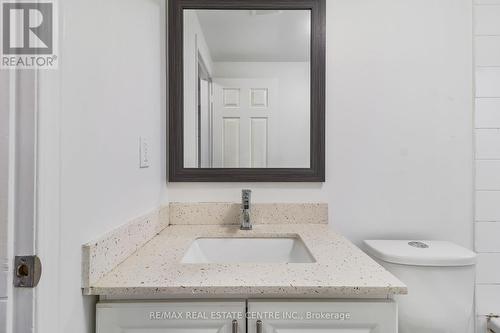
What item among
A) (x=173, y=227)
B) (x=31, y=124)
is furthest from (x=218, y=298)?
(x=173, y=227)

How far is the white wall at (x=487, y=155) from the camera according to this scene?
51.1 inches

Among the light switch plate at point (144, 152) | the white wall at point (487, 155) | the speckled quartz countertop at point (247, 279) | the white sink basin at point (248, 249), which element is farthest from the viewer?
the white wall at point (487, 155)

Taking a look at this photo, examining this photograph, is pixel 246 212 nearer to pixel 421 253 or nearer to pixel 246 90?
pixel 246 90

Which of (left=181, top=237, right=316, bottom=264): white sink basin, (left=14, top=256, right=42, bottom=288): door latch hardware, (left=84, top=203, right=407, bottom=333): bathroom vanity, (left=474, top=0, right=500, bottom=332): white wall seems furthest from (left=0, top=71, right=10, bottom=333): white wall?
(left=474, top=0, right=500, bottom=332): white wall

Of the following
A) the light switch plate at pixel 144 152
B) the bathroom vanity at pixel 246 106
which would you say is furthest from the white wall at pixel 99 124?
the bathroom vanity at pixel 246 106

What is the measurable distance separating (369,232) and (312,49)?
85 centimetres

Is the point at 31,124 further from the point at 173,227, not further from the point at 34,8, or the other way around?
the point at 173,227

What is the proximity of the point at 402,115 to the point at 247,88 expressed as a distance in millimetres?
701

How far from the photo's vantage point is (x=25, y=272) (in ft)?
1.71

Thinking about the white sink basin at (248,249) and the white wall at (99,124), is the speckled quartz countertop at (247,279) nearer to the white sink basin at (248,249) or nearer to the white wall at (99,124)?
the white wall at (99,124)

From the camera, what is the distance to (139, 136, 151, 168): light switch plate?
3.36 ft

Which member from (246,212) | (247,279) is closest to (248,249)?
(246,212)

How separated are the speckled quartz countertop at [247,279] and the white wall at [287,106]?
1.66ft

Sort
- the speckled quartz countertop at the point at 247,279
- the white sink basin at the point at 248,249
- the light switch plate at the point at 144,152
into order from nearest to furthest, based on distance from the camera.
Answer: the speckled quartz countertop at the point at 247,279 → the light switch plate at the point at 144,152 → the white sink basin at the point at 248,249
